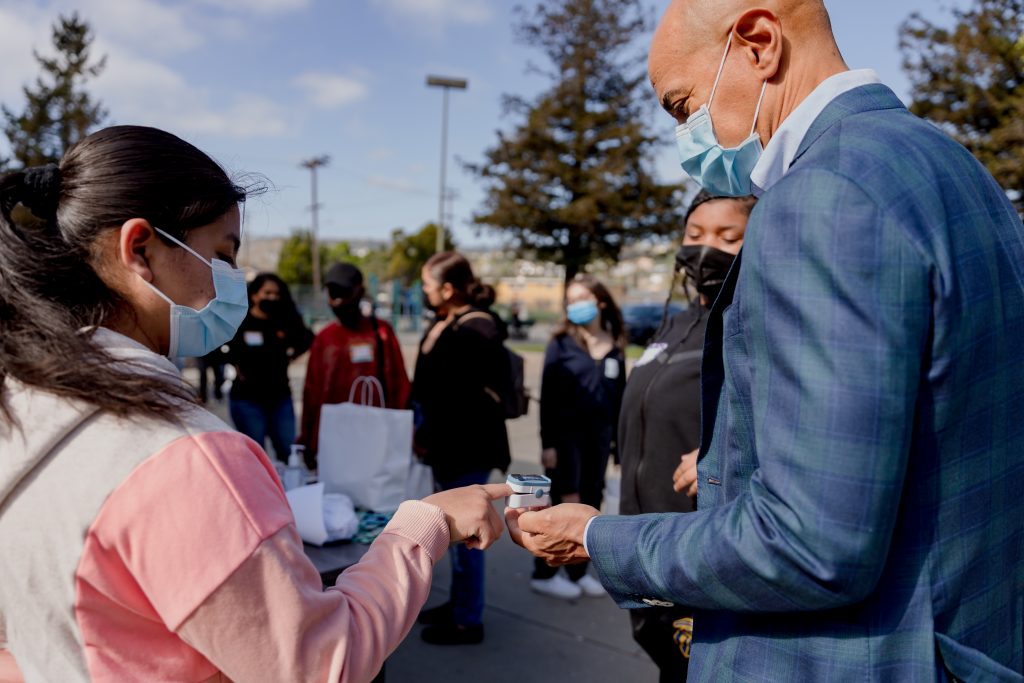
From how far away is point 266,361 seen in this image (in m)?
5.61

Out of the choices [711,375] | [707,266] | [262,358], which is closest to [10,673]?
[711,375]

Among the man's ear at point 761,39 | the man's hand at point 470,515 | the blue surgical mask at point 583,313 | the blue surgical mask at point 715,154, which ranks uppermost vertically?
the man's ear at point 761,39

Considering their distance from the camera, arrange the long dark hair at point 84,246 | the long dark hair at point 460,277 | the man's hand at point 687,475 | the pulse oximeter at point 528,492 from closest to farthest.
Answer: the long dark hair at point 84,246 < the pulse oximeter at point 528,492 < the man's hand at point 687,475 < the long dark hair at point 460,277

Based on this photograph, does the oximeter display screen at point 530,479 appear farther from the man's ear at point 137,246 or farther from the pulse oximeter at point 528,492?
the man's ear at point 137,246

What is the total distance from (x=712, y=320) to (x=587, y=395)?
10.4 feet

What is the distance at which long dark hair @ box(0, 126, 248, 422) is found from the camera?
107 centimetres

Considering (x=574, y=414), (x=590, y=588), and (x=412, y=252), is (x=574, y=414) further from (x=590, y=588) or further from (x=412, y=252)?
(x=412, y=252)

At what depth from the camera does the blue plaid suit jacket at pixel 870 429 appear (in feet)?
3.06

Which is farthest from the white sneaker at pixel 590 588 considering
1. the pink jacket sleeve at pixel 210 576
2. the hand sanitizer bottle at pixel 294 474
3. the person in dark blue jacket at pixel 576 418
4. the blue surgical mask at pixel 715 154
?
the pink jacket sleeve at pixel 210 576

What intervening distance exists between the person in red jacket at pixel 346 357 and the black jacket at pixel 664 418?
7.28 feet

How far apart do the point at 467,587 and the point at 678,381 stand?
180 cm

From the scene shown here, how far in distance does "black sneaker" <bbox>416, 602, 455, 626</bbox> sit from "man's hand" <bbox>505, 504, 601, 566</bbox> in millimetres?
2643

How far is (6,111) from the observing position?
1102 cm

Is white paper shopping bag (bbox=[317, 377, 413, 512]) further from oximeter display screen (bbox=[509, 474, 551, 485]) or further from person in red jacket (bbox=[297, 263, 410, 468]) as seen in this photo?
oximeter display screen (bbox=[509, 474, 551, 485])
